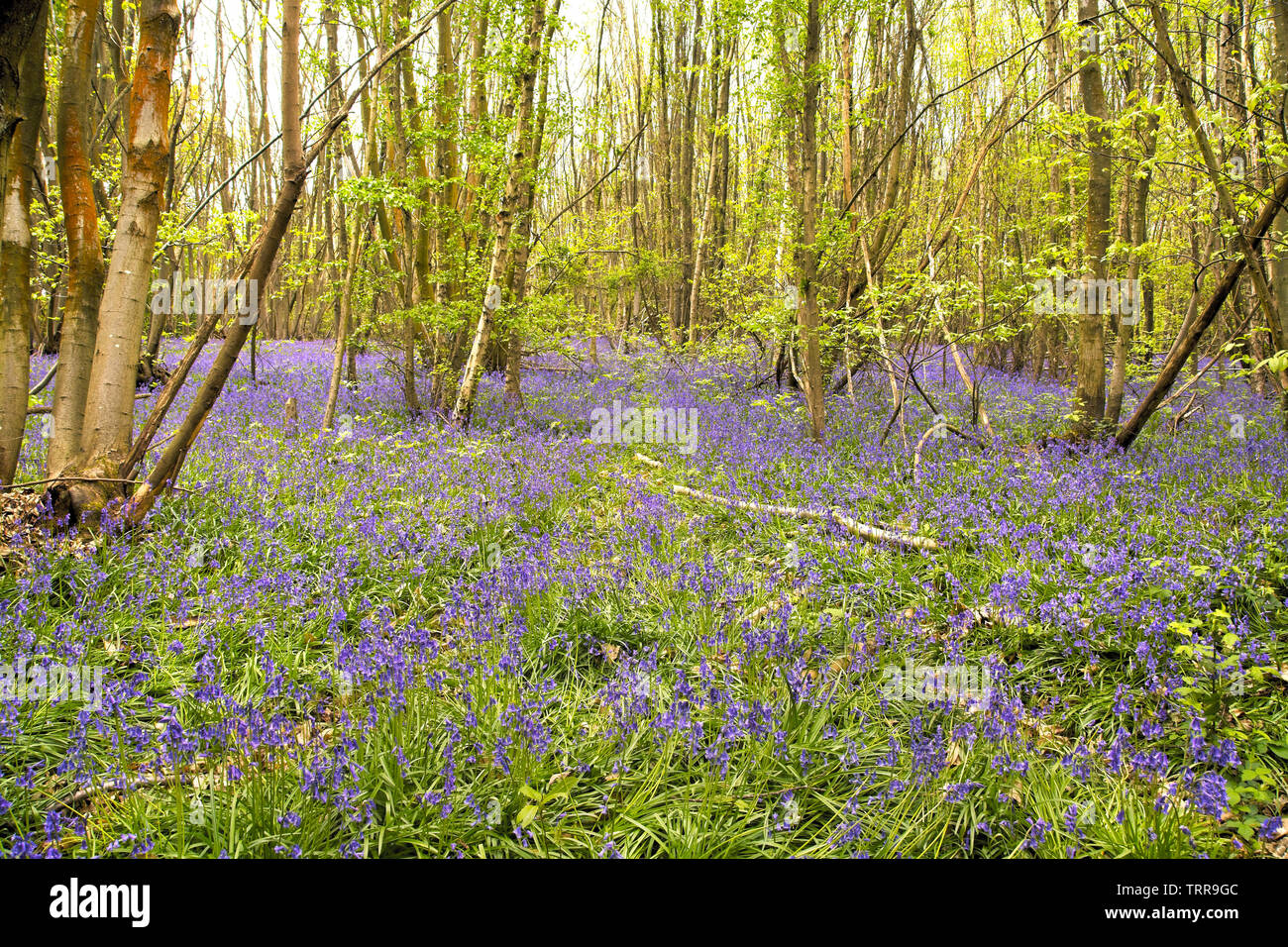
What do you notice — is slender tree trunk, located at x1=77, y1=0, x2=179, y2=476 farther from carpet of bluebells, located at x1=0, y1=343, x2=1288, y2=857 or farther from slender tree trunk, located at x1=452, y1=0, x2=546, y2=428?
slender tree trunk, located at x1=452, y1=0, x2=546, y2=428

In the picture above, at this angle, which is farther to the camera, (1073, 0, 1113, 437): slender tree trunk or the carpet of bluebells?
(1073, 0, 1113, 437): slender tree trunk

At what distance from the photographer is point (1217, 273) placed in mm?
11344

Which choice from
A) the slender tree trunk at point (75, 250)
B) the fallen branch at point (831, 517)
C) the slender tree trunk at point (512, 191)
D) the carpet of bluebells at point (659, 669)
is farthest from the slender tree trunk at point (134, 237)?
the fallen branch at point (831, 517)

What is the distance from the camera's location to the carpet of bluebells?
84.4 inches

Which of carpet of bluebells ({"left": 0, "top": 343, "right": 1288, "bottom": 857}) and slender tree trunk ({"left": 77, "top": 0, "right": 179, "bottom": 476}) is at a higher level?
slender tree trunk ({"left": 77, "top": 0, "right": 179, "bottom": 476})

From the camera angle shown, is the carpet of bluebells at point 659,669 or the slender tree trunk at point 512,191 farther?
the slender tree trunk at point 512,191

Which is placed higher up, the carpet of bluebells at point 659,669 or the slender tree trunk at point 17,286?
the slender tree trunk at point 17,286

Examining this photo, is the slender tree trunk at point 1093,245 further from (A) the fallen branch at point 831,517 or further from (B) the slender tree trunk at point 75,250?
(B) the slender tree trunk at point 75,250

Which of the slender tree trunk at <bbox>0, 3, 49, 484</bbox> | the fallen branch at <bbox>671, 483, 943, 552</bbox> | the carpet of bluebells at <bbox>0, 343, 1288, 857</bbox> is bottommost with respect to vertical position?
the carpet of bluebells at <bbox>0, 343, 1288, 857</bbox>

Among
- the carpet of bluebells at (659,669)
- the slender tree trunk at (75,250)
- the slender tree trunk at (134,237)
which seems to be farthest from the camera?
the slender tree trunk at (75,250)

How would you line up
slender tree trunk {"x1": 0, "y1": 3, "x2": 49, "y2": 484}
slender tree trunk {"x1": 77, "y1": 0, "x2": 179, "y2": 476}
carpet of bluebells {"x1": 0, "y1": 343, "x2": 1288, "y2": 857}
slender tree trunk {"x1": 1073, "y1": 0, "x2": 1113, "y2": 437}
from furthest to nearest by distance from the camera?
slender tree trunk {"x1": 1073, "y1": 0, "x2": 1113, "y2": 437} < slender tree trunk {"x1": 77, "y1": 0, "x2": 179, "y2": 476} < slender tree trunk {"x1": 0, "y1": 3, "x2": 49, "y2": 484} < carpet of bluebells {"x1": 0, "y1": 343, "x2": 1288, "y2": 857}

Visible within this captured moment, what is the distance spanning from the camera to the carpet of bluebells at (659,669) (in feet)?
7.03

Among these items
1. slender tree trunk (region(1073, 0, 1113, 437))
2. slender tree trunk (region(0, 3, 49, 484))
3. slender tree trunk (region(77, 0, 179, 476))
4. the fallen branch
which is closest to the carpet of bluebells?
the fallen branch

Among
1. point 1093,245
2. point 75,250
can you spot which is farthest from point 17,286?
point 1093,245
